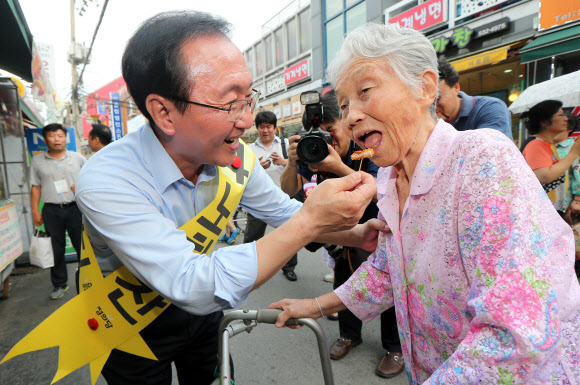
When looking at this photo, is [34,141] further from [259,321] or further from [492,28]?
[492,28]

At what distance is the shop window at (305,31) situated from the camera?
16156 millimetres

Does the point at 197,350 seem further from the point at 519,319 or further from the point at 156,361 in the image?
the point at 519,319

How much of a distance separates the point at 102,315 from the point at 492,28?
945 cm

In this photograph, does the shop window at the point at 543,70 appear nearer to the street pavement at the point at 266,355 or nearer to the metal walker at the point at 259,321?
the street pavement at the point at 266,355

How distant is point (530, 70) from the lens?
7.06m

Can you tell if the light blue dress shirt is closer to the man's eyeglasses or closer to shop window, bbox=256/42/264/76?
the man's eyeglasses

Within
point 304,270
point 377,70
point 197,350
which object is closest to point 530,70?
point 304,270

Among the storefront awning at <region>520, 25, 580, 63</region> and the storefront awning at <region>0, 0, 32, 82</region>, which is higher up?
the storefront awning at <region>520, 25, 580, 63</region>

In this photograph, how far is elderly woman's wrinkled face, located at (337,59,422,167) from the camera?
3.59ft

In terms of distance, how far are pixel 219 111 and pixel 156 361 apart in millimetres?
1095

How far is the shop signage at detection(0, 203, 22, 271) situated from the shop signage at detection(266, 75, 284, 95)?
587 inches

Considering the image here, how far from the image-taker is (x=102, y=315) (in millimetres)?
1347

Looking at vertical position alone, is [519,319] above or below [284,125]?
below

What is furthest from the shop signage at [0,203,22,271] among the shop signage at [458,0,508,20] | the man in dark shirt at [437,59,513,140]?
the shop signage at [458,0,508,20]
